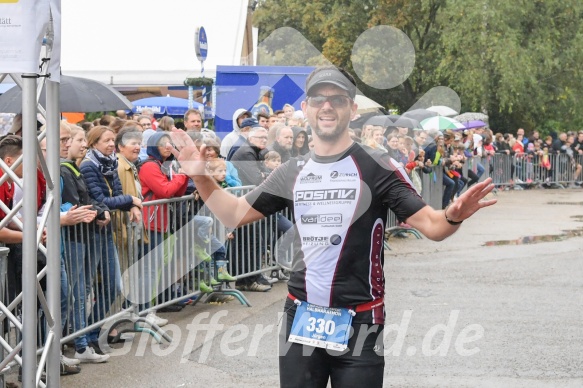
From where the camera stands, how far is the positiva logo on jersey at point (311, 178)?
15.1ft

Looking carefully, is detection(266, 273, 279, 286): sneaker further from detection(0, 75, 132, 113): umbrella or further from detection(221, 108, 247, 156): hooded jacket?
detection(0, 75, 132, 113): umbrella

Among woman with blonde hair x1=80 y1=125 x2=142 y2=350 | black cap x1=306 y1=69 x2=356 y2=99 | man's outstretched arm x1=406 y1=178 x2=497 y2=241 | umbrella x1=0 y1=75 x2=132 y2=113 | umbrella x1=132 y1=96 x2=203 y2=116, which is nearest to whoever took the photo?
man's outstretched arm x1=406 y1=178 x2=497 y2=241

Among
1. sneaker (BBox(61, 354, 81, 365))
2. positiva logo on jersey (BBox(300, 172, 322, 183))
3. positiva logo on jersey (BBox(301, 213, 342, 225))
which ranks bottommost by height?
sneaker (BBox(61, 354, 81, 365))

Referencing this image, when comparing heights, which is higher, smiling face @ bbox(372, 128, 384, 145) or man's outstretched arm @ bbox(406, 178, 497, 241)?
smiling face @ bbox(372, 128, 384, 145)

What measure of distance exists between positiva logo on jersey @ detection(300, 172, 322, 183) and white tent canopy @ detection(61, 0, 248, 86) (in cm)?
1659

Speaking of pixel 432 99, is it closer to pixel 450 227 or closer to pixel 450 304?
pixel 450 227

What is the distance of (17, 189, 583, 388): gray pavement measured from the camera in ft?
24.3

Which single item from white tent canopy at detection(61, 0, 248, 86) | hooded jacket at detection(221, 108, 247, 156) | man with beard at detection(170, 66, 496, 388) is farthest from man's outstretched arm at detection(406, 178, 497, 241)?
white tent canopy at detection(61, 0, 248, 86)

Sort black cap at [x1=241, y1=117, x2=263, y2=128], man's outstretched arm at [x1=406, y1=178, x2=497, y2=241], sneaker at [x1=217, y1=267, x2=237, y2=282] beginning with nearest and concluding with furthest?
1. man's outstretched arm at [x1=406, y1=178, x2=497, y2=241]
2. sneaker at [x1=217, y1=267, x2=237, y2=282]
3. black cap at [x1=241, y1=117, x2=263, y2=128]

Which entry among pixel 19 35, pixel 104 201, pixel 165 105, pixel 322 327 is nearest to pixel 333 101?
pixel 322 327

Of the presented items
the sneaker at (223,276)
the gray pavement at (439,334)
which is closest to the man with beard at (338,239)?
the gray pavement at (439,334)

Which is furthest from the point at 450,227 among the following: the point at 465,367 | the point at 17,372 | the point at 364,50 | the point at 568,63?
the point at 568,63

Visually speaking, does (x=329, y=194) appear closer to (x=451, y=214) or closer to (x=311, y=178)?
(x=311, y=178)

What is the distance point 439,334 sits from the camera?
8.87 m
